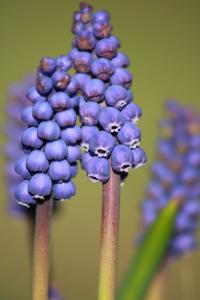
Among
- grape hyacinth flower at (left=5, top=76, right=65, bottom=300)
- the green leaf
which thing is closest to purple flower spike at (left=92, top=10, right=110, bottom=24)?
the green leaf

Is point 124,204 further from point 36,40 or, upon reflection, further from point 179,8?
point 179,8

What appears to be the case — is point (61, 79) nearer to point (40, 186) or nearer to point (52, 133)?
point (52, 133)

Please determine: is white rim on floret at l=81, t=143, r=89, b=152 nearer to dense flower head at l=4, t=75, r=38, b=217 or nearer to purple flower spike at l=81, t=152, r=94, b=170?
purple flower spike at l=81, t=152, r=94, b=170

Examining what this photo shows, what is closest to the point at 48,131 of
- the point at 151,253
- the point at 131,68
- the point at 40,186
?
the point at 40,186

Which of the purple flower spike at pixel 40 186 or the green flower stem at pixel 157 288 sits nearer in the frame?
the purple flower spike at pixel 40 186

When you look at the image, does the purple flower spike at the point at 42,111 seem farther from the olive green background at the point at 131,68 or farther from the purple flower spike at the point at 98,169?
the olive green background at the point at 131,68

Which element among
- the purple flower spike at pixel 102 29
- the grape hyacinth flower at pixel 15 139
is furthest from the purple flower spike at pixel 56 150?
the grape hyacinth flower at pixel 15 139

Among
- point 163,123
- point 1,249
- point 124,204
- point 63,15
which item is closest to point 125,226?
point 124,204
